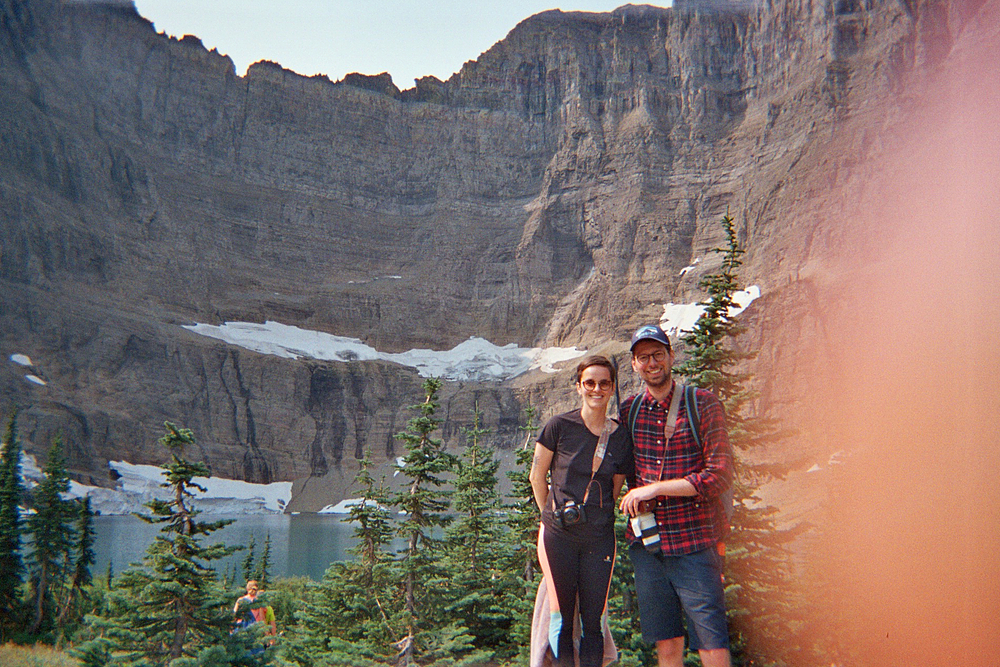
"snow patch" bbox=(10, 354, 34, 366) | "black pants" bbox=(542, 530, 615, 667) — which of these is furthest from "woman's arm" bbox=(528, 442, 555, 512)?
"snow patch" bbox=(10, 354, 34, 366)

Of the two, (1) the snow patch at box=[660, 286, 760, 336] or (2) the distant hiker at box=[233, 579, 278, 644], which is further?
(1) the snow patch at box=[660, 286, 760, 336]

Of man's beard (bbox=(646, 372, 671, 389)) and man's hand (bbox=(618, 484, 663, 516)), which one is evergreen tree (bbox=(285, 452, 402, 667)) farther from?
man's beard (bbox=(646, 372, 671, 389))

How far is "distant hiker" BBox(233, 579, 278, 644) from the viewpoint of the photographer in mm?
6907

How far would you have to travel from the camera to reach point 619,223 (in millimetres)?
107062

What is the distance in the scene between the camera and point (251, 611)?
845 cm

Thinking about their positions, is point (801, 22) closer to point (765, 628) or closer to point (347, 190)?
point (347, 190)

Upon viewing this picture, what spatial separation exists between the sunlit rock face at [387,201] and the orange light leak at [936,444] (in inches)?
2649

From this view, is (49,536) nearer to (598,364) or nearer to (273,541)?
(598,364)

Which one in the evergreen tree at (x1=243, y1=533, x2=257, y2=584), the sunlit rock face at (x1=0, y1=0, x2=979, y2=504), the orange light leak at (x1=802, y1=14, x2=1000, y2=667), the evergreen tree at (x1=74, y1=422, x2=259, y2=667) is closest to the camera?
the orange light leak at (x1=802, y1=14, x2=1000, y2=667)

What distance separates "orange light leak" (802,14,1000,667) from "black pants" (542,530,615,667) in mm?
3769

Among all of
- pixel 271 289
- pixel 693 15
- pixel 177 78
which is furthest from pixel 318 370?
pixel 693 15

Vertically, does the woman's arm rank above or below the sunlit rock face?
below

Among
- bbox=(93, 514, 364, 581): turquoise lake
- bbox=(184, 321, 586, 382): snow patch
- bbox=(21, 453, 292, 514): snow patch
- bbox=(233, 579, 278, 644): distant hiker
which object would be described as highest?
bbox=(184, 321, 586, 382): snow patch

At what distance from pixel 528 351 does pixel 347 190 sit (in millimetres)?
45975
